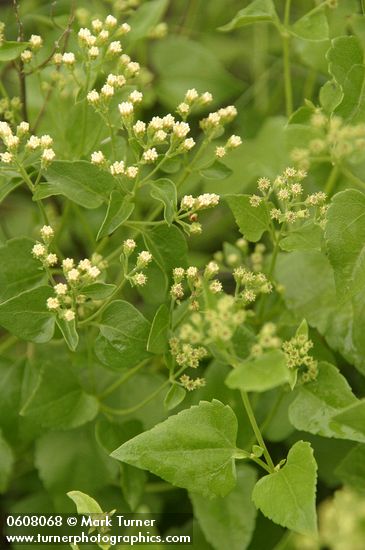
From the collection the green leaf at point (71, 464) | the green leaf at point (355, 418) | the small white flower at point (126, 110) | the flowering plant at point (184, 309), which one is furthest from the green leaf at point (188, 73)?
the green leaf at point (355, 418)

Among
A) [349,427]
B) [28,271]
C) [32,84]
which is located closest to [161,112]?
[32,84]

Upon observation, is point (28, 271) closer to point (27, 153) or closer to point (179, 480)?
point (27, 153)

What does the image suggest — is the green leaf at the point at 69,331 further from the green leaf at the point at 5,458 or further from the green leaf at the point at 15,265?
the green leaf at the point at 5,458

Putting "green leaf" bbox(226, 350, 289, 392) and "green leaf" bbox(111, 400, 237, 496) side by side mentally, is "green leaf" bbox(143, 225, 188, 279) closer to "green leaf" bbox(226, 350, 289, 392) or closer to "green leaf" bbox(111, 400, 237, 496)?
"green leaf" bbox(111, 400, 237, 496)

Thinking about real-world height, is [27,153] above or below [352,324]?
above

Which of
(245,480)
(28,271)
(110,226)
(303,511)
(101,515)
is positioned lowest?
(245,480)

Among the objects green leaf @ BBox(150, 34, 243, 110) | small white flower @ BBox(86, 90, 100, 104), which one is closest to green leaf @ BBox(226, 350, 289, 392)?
small white flower @ BBox(86, 90, 100, 104)
